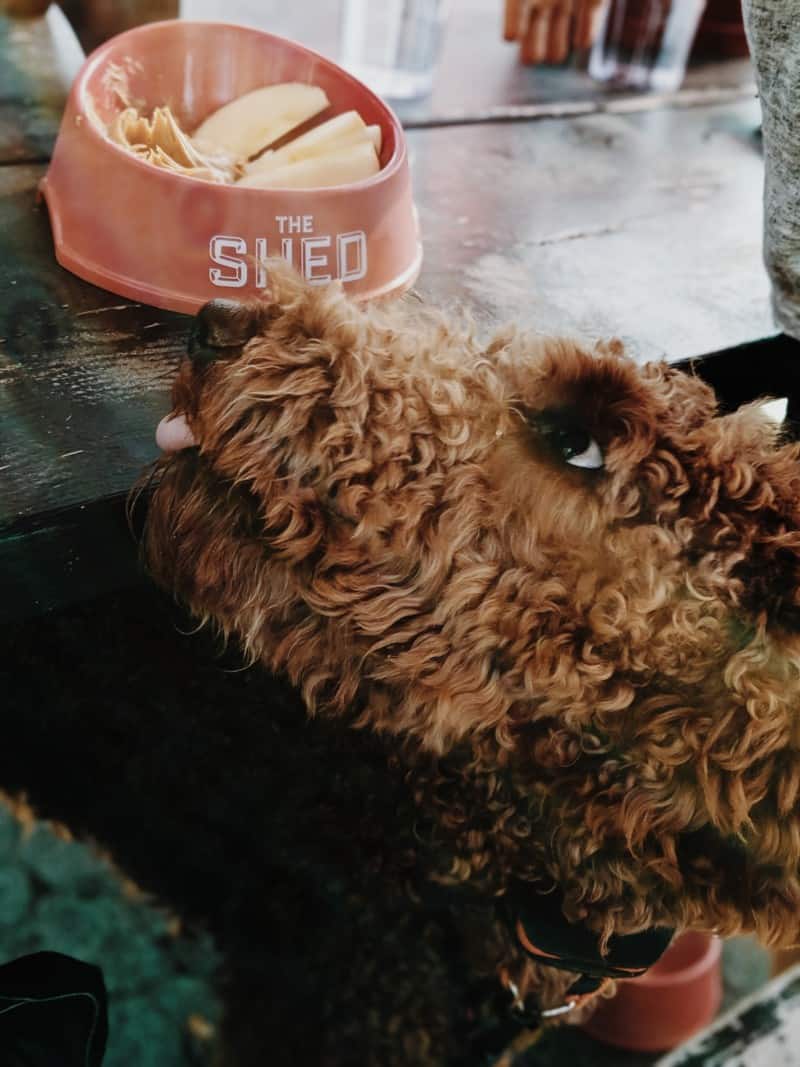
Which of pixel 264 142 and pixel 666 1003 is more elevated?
pixel 264 142

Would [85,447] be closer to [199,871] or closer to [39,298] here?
[39,298]

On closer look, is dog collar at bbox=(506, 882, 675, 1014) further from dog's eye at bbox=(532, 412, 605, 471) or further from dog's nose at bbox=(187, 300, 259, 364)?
dog's nose at bbox=(187, 300, 259, 364)

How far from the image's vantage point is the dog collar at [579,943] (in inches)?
32.4

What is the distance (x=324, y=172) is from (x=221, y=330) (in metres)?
0.24

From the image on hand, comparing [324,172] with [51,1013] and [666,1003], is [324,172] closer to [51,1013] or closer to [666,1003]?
[51,1013]

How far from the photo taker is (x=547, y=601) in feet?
2.37

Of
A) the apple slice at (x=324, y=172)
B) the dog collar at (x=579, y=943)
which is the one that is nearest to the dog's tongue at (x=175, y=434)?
the apple slice at (x=324, y=172)

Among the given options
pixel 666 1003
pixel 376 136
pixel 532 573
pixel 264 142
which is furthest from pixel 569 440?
pixel 666 1003

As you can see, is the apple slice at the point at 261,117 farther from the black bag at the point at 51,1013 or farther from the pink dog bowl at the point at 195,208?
the black bag at the point at 51,1013

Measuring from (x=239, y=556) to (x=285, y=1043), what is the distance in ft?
2.44

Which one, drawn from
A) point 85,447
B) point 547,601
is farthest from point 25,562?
point 547,601

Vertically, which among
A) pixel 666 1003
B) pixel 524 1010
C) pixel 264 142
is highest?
pixel 264 142

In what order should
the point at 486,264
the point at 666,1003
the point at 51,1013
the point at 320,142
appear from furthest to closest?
1. the point at 666,1003
2. the point at 486,264
3. the point at 320,142
4. the point at 51,1013

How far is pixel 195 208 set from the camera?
792 millimetres
